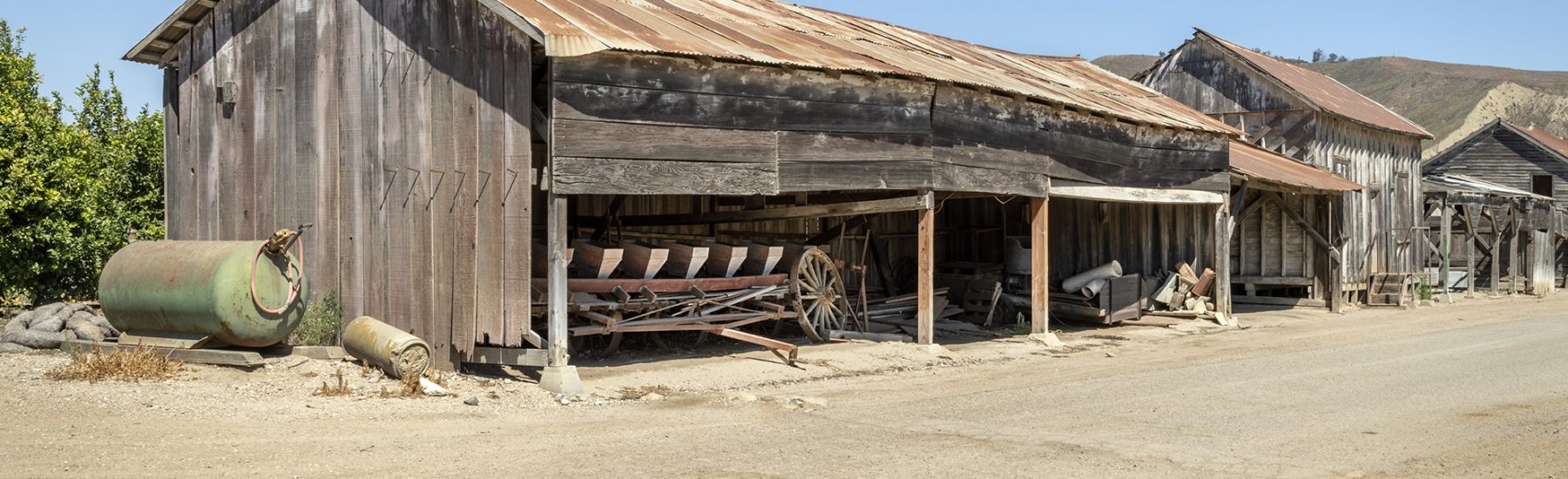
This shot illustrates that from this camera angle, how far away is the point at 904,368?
13.8m

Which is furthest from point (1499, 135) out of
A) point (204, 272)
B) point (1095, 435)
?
point (204, 272)

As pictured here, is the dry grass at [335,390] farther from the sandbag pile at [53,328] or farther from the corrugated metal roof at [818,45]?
the sandbag pile at [53,328]

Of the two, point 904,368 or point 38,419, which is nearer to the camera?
point 38,419

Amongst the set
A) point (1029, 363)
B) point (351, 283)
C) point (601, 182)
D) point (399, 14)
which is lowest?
point (1029, 363)

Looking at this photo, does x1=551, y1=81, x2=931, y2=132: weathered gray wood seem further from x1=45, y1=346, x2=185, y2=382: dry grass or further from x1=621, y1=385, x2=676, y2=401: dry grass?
x1=45, y1=346, x2=185, y2=382: dry grass

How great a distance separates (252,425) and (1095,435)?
5.90 metres

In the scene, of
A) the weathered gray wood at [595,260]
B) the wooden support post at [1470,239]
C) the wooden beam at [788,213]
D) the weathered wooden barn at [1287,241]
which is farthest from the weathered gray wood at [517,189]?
the wooden support post at [1470,239]

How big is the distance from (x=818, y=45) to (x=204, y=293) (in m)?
7.21

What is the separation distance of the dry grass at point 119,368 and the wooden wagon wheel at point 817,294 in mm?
6881

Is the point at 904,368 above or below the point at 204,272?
below

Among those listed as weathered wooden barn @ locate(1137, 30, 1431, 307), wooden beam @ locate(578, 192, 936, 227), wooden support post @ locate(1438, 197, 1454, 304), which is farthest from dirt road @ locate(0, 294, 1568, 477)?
wooden support post @ locate(1438, 197, 1454, 304)

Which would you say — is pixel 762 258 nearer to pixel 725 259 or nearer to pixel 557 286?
pixel 725 259

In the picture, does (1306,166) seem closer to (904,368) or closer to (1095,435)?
(904,368)

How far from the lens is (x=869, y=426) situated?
31.3 feet
